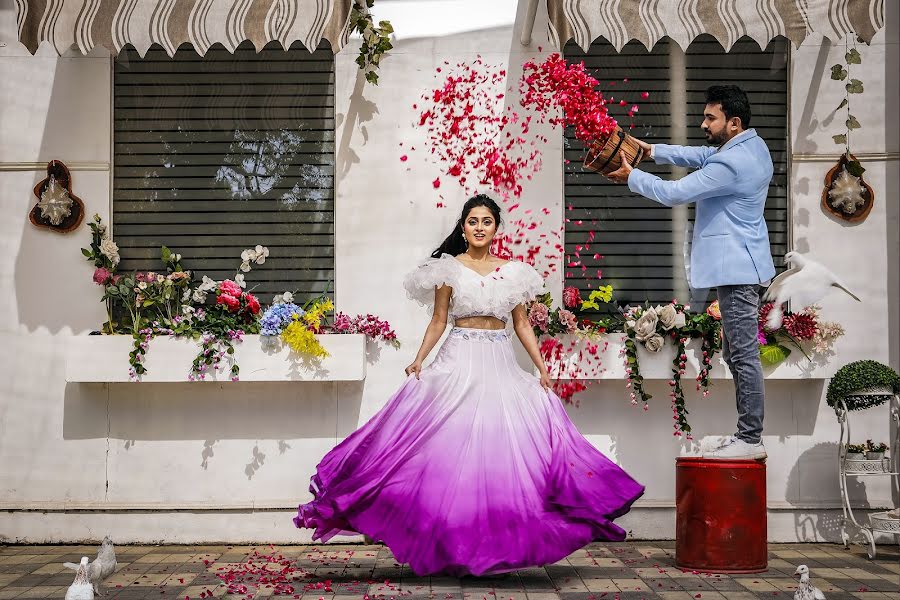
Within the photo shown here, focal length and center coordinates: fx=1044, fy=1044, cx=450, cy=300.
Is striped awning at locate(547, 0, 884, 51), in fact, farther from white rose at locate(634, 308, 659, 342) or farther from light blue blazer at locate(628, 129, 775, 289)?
white rose at locate(634, 308, 659, 342)

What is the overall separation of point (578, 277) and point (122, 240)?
3.69m

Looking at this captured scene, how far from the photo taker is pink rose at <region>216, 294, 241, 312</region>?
802cm

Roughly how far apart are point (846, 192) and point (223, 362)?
5034 millimetres

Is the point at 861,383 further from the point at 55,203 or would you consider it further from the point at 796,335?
the point at 55,203

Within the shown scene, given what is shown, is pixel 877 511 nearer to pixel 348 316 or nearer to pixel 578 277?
pixel 578 277

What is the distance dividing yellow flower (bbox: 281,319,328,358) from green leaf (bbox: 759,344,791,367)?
3.31 meters

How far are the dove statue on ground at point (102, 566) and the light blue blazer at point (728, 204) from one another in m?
3.91

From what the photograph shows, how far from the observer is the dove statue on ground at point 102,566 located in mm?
5910

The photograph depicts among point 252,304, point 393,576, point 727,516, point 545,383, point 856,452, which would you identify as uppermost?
point 252,304

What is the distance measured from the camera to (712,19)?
7.09 meters

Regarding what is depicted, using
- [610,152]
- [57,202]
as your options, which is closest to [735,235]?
[610,152]

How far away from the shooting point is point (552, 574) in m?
6.58

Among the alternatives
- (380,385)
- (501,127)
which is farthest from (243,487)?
(501,127)

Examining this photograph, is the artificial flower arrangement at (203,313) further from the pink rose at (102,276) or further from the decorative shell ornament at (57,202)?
the decorative shell ornament at (57,202)
